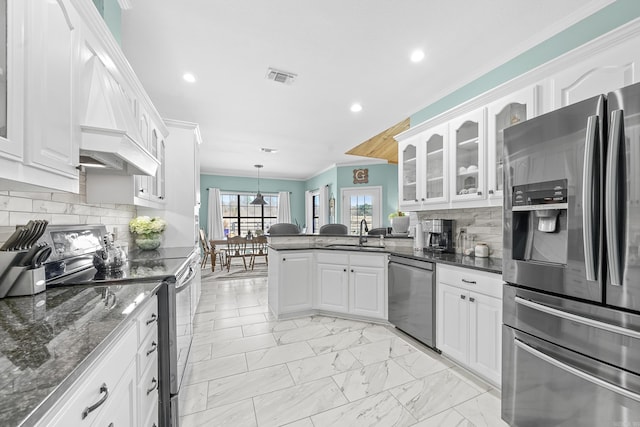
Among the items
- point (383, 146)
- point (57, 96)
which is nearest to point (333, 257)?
point (57, 96)

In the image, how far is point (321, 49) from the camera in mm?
2422

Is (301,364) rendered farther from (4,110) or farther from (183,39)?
(183,39)

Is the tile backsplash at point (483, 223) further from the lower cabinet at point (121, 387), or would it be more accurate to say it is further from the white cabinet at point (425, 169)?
the lower cabinet at point (121, 387)

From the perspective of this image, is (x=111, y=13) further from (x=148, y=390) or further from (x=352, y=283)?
(x=352, y=283)

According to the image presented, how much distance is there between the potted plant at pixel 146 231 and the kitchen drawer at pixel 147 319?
1.68 m

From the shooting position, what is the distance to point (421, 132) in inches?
123

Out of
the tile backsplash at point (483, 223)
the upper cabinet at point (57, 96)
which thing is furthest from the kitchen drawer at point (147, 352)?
the tile backsplash at point (483, 223)

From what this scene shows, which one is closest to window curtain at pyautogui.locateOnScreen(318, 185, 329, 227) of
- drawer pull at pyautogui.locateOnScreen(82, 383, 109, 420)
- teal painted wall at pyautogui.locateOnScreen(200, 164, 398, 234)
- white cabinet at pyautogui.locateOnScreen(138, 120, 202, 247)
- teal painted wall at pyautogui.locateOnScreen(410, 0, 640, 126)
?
teal painted wall at pyautogui.locateOnScreen(200, 164, 398, 234)

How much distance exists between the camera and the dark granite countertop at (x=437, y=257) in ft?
6.78

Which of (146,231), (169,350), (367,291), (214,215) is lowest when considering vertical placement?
(367,291)

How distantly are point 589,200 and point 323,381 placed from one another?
2.02m

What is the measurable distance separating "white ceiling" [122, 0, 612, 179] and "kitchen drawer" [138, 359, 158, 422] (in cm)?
237

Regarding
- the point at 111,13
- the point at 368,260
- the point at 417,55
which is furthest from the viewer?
the point at 368,260

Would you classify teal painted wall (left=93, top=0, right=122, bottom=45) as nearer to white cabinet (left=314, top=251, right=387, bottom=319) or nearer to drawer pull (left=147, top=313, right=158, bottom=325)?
drawer pull (left=147, top=313, right=158, bottom=325)
